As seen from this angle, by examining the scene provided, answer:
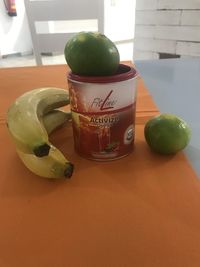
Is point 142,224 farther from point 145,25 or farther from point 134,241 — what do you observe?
point 145,25

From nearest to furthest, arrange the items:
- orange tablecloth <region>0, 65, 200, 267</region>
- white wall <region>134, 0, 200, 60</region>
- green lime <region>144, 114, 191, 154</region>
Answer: orange tablecloth <region>0, 65, 200, 267</region> < green lime <region>144, 114, 191, 154</region> < white wall <region>134, 0, 200, 60</region>

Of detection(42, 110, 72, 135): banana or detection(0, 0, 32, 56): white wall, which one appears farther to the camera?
detection(0, 0, 32, 56): white wall

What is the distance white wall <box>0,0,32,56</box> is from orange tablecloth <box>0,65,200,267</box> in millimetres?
3302

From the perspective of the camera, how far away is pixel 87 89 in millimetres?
389

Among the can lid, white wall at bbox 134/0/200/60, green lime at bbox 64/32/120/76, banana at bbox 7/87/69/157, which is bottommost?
white wall at bbox 134/0/200/60

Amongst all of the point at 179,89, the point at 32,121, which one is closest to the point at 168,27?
the point at 179,89

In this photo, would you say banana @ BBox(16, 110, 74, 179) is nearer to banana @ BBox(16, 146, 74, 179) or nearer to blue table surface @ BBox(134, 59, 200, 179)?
banana @ BBox(16, 146, 74, 179)

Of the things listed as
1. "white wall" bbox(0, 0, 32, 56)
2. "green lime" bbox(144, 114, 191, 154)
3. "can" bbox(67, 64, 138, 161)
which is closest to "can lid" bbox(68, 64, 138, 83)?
"can" bbox(67, 64, 138, 161)

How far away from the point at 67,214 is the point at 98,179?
0.28 feet

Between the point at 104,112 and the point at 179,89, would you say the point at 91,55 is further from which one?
the point at 179,89

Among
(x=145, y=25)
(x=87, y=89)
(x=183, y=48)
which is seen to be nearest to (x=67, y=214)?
(x=87, y=89)

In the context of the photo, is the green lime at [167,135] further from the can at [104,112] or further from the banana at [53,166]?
the banana at [53,166]

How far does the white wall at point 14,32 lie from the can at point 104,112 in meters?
3.36

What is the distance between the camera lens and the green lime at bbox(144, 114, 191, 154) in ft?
1.43
